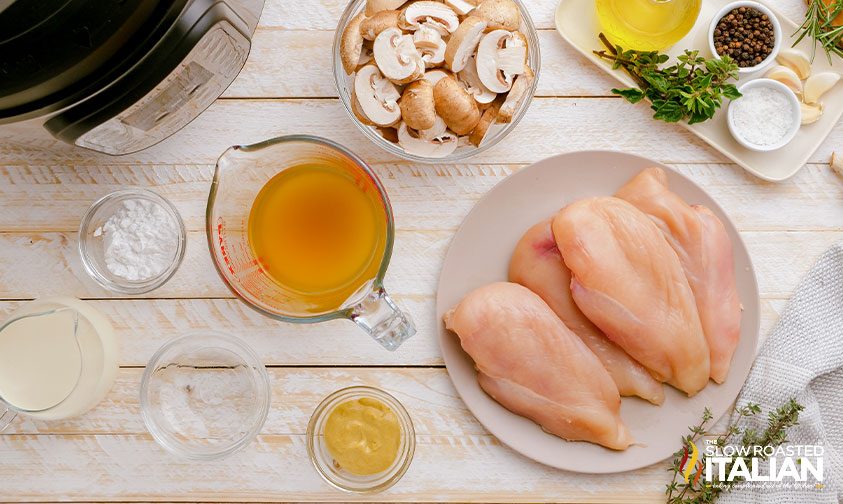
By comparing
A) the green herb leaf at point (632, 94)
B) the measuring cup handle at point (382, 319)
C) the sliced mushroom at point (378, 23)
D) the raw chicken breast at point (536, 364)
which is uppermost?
the sliced mushroom at point (378, 23)

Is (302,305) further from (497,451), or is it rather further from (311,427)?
(497,451)

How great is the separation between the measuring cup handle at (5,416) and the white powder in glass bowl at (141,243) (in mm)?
311

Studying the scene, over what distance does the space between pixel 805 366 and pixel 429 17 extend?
92 cm

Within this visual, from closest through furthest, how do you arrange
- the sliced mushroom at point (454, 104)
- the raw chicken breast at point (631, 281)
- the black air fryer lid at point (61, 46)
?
the black air fryer lid at point (61, 46) < the sliced mushroom at point (454, 104) < the raw chicken breast at point (631, 281)

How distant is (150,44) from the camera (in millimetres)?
851

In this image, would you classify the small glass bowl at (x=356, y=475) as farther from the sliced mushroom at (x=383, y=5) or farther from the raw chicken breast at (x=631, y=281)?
the sliced mushroom at (x=383, y=5)

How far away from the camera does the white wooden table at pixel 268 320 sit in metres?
1.30

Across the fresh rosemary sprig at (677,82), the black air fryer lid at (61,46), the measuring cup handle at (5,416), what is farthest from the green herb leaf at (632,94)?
the measuring cup handle at (5,416)

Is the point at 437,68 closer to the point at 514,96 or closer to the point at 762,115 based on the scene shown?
the point at 514,96

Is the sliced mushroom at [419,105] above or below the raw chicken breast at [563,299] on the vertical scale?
above

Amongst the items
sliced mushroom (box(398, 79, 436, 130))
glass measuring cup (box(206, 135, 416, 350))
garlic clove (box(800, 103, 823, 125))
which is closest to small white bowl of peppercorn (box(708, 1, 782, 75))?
garlic clove (box(800, 103, 823, 125))

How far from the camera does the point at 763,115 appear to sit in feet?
4.26

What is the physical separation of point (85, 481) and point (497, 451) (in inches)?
29.7

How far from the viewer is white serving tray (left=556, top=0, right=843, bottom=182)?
4.30 ft
